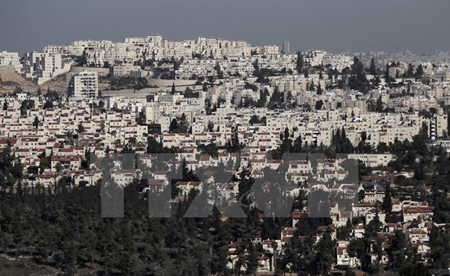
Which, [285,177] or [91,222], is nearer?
[91,222]

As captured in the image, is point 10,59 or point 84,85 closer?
point 84,85

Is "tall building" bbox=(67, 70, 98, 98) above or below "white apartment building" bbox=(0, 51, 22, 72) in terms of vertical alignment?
below

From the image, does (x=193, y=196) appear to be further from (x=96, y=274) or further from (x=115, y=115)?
(x=115, y=115)

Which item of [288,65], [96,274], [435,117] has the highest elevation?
[288,65]

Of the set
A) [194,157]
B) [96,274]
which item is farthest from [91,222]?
[194,157]

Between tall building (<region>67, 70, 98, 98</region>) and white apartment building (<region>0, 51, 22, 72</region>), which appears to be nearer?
tall building (<region>67, 70, 98, 98</region>)

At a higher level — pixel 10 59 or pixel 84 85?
pixel 10 59

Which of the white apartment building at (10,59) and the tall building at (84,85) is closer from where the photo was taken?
the tall building at (84,85)

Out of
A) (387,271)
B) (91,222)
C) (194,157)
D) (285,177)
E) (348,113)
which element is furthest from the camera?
(348,113)
